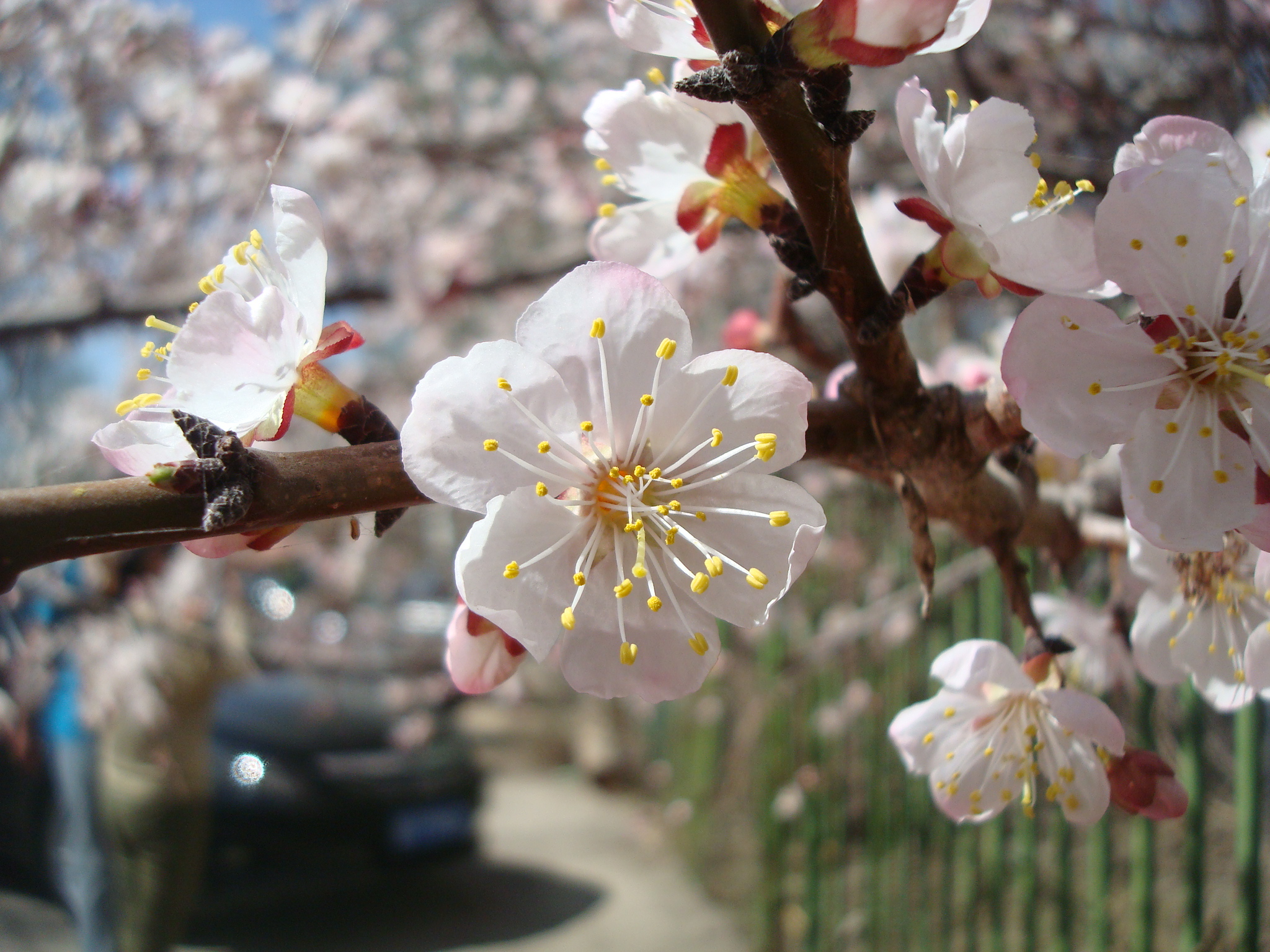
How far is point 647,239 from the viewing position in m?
0.78

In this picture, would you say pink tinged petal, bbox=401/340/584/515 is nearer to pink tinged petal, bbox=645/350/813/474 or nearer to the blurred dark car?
pink tinged petal, bbox=645/350/813/474

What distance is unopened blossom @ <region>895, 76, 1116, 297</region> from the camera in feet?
1.86

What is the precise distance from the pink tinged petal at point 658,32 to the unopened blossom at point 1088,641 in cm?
77

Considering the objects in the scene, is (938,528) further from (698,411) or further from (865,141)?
(698,411)

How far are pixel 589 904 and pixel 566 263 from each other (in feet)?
10.8

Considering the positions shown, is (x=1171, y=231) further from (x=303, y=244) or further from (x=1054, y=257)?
(x=303, y=244)

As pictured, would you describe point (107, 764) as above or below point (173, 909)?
above

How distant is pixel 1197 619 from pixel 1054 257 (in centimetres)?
47

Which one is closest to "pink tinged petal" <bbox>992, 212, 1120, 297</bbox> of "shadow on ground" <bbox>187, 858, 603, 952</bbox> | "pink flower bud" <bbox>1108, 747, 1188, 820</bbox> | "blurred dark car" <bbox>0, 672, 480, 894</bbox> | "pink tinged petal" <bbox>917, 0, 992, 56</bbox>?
"pink tinged petal" <bbox>917, 0, 992, 56</bbox>

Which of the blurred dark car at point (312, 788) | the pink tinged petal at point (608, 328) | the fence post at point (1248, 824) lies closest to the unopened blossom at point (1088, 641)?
the fence post at point (1248, 824)

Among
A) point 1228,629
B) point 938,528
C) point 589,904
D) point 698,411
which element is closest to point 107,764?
point 589,904

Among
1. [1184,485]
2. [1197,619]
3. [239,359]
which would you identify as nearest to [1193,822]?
[1197,619]

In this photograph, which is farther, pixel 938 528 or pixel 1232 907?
pixel 938 528

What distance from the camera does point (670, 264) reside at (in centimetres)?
77
